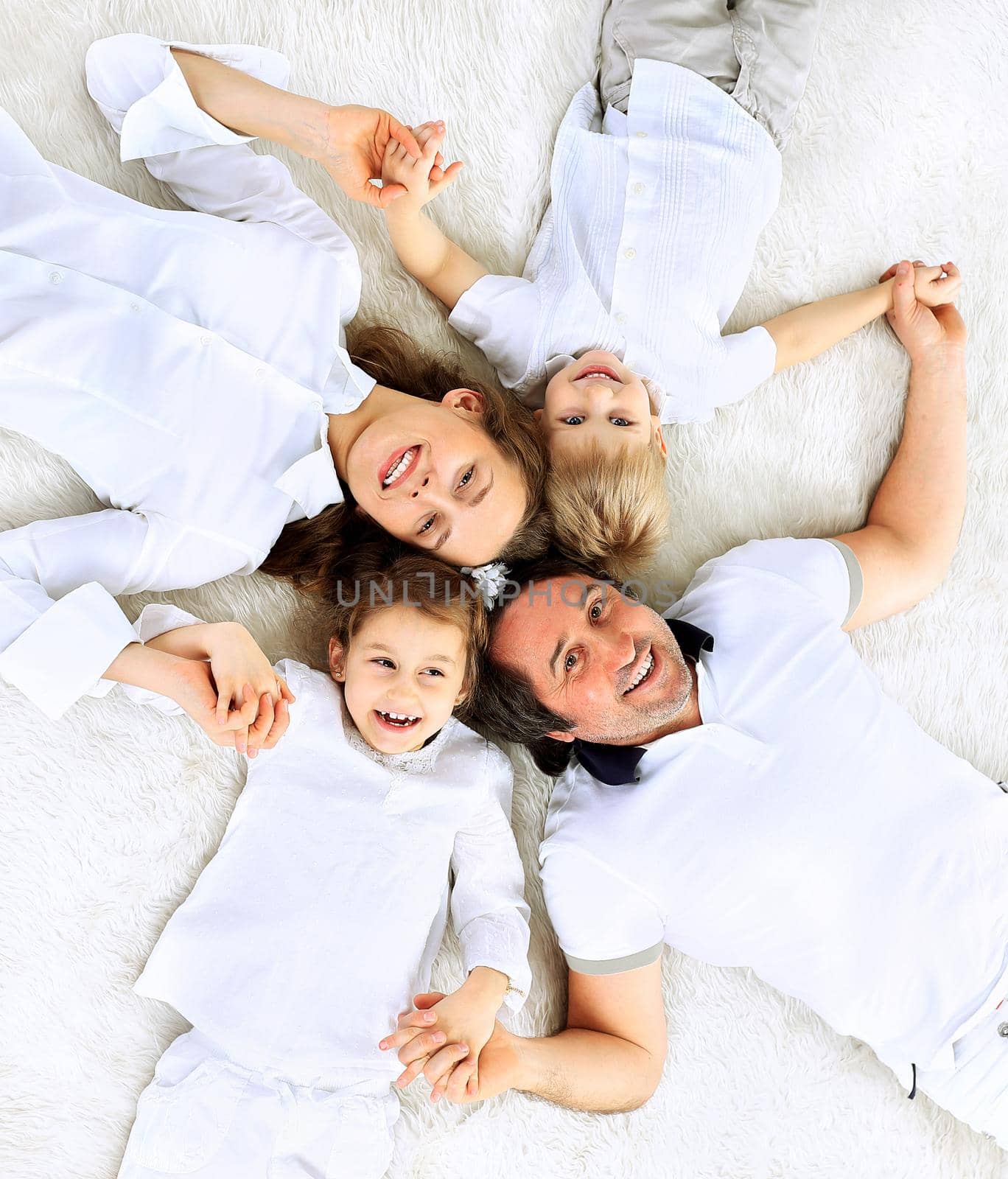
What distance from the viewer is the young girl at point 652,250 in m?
1.75

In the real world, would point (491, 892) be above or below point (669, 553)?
below

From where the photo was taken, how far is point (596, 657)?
1.58 m

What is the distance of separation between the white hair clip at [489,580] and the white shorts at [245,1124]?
0.82 metres

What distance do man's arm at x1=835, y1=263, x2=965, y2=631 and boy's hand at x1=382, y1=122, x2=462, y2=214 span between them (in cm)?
102

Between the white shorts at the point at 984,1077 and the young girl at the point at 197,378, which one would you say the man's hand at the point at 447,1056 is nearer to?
the young girl at the point at 197,378

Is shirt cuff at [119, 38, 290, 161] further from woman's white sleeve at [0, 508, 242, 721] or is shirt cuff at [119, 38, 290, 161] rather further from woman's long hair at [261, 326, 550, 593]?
woman's white sleeve at [0, 508, 242, 721]

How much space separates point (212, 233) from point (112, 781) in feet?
3.06

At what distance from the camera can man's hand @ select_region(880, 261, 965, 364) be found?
1.93 meters

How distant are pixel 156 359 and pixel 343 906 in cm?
95

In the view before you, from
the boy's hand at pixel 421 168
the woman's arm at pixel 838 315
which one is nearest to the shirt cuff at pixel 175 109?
the boy's hand at pixel 421 168

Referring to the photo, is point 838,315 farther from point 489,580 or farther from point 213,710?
point 213,710

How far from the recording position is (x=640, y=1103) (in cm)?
164

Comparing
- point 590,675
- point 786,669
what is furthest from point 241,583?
point 786,669

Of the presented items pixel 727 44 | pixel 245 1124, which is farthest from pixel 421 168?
pixel 245 1124
